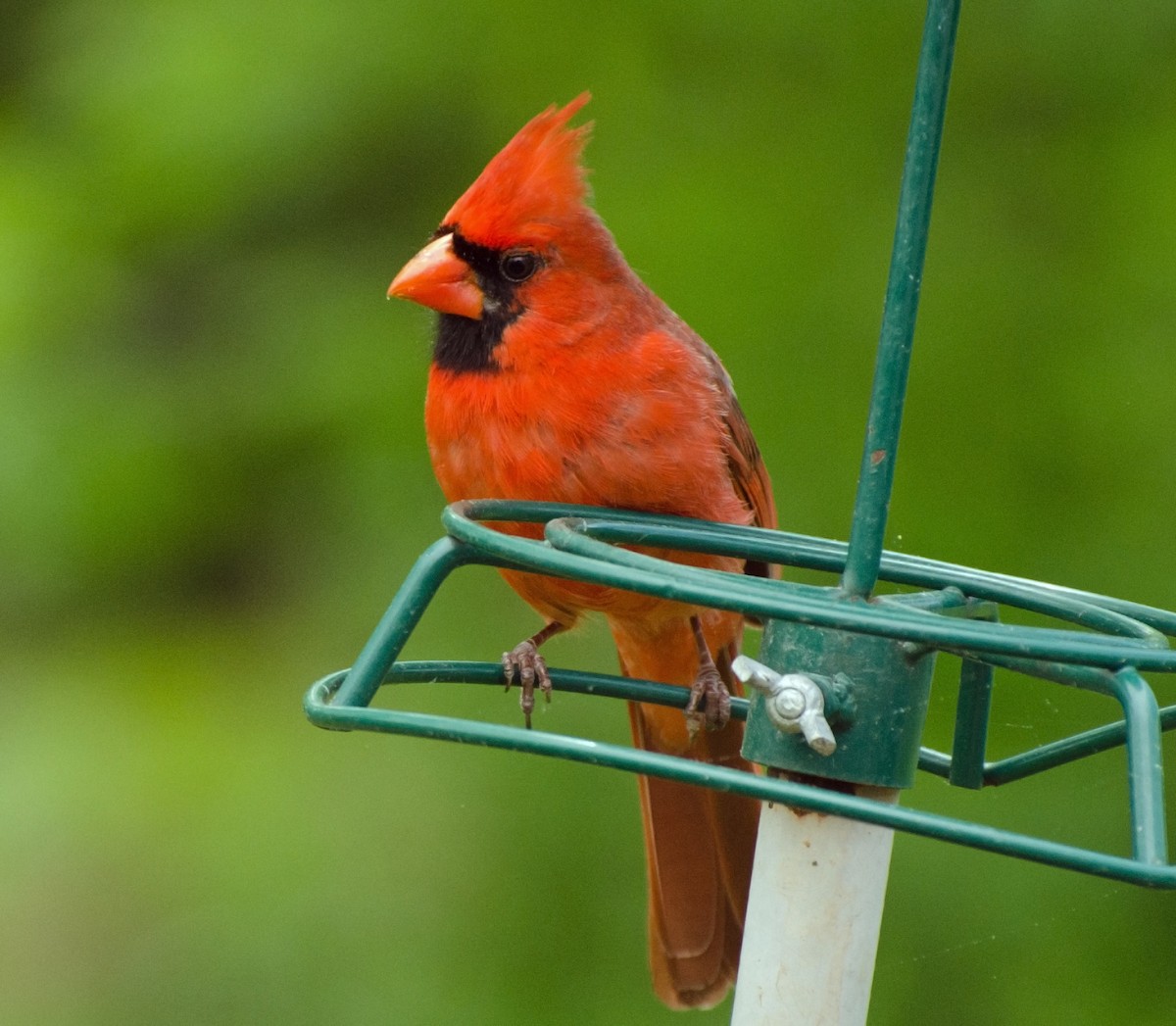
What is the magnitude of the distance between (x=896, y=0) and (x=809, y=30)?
158 millimetres

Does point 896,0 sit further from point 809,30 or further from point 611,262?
point 611,262

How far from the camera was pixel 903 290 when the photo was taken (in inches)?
61.6

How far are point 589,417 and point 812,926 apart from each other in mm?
994

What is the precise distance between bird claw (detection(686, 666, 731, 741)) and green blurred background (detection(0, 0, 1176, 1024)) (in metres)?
0.43

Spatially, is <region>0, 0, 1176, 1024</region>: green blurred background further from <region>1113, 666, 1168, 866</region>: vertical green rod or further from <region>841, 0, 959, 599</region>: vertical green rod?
<region>1113, 666, 1168, 866</region>: vertical green rod

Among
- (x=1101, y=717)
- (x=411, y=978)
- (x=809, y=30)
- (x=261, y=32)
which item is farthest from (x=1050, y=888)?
(x=261, y=32)

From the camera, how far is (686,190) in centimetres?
286

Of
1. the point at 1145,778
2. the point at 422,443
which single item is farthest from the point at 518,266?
the point at 1145,778

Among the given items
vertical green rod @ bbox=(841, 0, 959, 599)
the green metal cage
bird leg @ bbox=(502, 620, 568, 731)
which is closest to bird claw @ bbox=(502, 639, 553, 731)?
bird leg @ bbox=(502, 620, 568, 731)

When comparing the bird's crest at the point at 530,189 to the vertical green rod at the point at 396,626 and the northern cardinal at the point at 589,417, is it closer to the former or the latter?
the northern cardinal at the point at 589,417

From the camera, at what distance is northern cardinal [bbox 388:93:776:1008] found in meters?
2.38

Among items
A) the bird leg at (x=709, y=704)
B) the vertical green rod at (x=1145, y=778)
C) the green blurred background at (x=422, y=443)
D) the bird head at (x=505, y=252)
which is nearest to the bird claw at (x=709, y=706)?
the bird leg at (x=709, y=704)

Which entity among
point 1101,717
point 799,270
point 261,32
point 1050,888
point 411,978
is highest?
point 261,32

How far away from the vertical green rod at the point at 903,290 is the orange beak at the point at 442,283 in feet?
3.29
